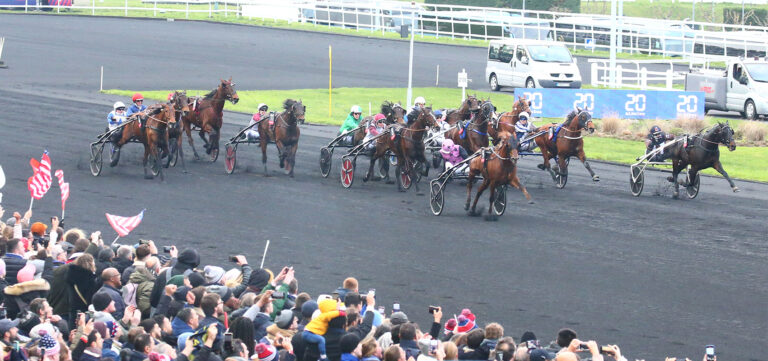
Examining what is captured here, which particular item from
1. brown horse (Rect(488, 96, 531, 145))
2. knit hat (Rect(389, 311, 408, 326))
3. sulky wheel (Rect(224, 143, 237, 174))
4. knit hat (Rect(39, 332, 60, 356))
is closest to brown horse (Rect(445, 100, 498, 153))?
brown horse (Rect(488, 96, 531, 145))

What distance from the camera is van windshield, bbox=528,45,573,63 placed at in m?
37.4

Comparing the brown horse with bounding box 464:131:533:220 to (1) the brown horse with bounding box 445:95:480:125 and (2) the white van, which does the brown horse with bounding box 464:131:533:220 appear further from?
(2) the white van

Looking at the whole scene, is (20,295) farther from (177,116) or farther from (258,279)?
(177,116)

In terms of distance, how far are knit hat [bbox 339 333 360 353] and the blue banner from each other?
76.3ft

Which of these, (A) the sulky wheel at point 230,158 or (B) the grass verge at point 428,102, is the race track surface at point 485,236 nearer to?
(A) the sulky wheel at point 230,158

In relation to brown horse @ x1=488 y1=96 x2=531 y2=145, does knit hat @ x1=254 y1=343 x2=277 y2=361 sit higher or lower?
→ lower

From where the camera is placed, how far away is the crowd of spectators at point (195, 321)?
314 inches

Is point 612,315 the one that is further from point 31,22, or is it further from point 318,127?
point 31,22

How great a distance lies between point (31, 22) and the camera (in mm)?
49438

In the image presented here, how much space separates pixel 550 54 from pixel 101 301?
2992 cm

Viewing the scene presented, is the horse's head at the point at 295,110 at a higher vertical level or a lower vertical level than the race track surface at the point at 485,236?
higher

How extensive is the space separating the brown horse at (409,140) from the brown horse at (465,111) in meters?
1.32

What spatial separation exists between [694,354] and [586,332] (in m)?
1.18

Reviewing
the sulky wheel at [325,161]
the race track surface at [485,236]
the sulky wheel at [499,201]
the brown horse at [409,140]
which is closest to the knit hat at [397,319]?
the race track surface at [485,236]
